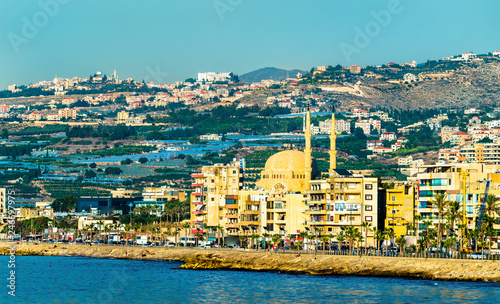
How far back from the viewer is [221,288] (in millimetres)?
83188

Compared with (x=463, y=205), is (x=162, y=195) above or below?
above

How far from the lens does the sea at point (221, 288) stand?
248 ft

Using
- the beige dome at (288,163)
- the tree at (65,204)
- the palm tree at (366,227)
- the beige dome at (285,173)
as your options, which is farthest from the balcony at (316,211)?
the tree at (65,204)

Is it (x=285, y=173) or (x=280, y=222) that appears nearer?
(x=280, y=222)

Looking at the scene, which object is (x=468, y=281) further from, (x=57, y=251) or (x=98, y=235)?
(x=98, y=235)

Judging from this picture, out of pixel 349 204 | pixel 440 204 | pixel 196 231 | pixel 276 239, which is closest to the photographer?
pixel 440 204

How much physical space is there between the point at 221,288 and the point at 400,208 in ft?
103

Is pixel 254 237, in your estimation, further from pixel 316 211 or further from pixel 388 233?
pixel 388 233

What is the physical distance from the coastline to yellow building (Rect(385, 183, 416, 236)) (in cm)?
1440

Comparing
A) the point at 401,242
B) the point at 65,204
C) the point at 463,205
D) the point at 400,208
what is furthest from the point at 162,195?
the point at 401,242

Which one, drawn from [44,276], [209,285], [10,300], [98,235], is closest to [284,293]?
[209,285]

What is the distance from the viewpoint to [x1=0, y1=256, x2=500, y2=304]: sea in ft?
248

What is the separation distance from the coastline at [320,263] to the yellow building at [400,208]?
1440 cm

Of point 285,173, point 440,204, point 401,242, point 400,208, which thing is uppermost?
point 285,173
